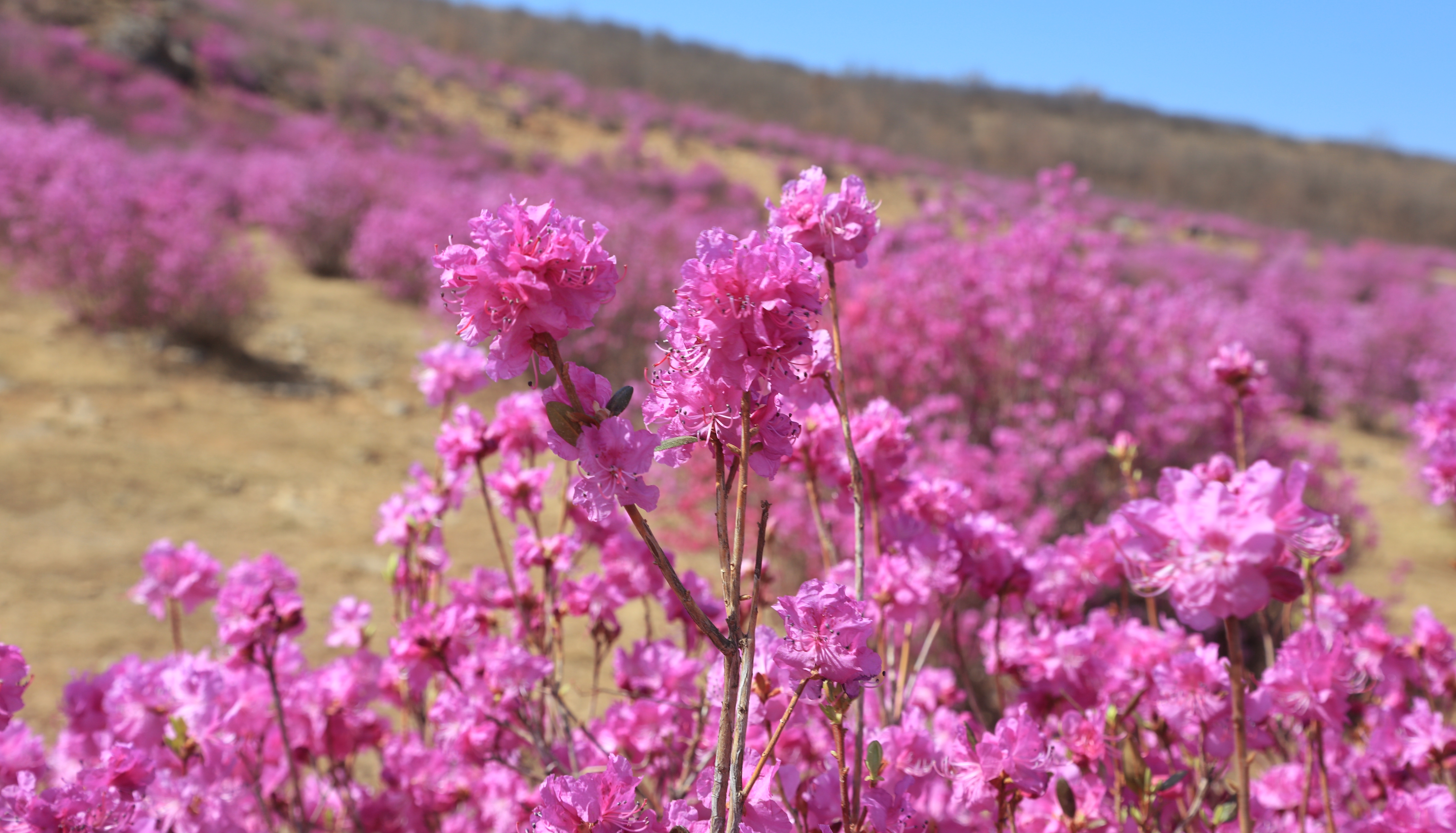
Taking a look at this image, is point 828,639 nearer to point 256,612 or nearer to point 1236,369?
point 256,612

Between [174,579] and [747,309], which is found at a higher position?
[747,309]

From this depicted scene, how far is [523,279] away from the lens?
0.83m

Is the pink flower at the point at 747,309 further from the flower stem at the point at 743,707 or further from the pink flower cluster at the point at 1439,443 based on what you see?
the pink flower cluster at the point at 1439,443

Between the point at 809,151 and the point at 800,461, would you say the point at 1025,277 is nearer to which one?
the point at 800,461

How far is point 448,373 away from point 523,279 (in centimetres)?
129

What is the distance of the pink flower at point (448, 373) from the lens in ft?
6.60

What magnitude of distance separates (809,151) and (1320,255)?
49.5 ft

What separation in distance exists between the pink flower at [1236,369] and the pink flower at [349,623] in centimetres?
210

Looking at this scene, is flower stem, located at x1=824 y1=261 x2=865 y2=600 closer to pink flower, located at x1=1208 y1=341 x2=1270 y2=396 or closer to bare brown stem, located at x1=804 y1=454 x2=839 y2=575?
bare brown stem, located at x1=804 y1=454 x2=839 y2=575

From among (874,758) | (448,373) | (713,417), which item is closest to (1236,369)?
(874,758)

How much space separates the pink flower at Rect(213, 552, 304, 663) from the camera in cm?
160

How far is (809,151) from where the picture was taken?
86.5 ft

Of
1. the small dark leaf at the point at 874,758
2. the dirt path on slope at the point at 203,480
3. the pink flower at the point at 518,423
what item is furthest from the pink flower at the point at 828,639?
the dirt path on slope at the point at 203,480

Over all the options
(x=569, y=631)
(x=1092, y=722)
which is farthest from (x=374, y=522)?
(x=1092, y=722)
